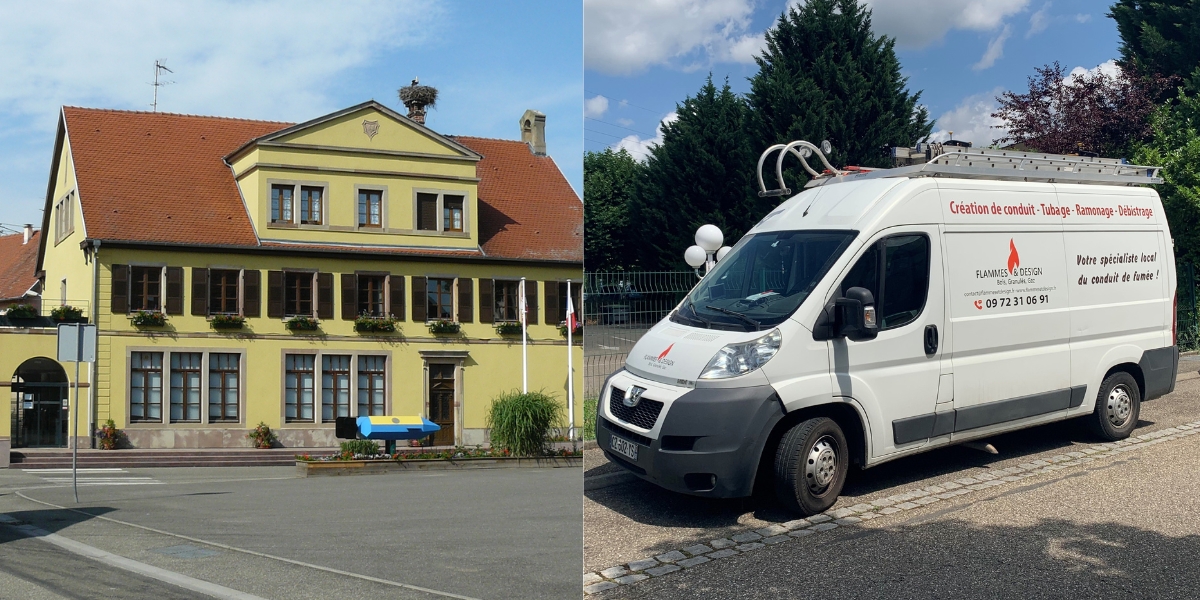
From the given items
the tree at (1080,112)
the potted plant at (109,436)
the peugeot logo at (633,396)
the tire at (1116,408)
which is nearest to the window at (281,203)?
the potted plant at (109,436)

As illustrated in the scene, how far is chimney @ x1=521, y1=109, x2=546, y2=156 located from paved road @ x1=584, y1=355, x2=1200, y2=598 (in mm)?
2409

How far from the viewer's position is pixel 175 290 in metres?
2.26

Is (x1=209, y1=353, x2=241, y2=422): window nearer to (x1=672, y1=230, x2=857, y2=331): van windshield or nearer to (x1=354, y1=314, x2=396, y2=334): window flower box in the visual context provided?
(x1=354, y1=314, x2=396, y2=334): window flower box

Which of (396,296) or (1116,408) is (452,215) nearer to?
(396,296)

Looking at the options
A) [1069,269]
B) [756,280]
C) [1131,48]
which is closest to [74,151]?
→ [756,280]

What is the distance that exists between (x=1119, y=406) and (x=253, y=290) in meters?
7.32

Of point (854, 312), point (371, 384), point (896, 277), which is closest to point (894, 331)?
point (896, 277)

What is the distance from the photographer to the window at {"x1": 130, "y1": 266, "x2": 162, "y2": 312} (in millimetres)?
2074

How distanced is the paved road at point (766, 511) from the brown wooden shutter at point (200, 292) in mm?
2333

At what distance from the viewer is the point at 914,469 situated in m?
6.89

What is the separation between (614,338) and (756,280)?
996mm

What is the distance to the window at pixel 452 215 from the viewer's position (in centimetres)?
244

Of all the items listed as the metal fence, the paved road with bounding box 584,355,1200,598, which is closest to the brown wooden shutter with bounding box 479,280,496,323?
the metal fence

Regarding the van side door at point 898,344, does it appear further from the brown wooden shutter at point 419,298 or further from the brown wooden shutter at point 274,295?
the brown wooden shutter at point 274,295
